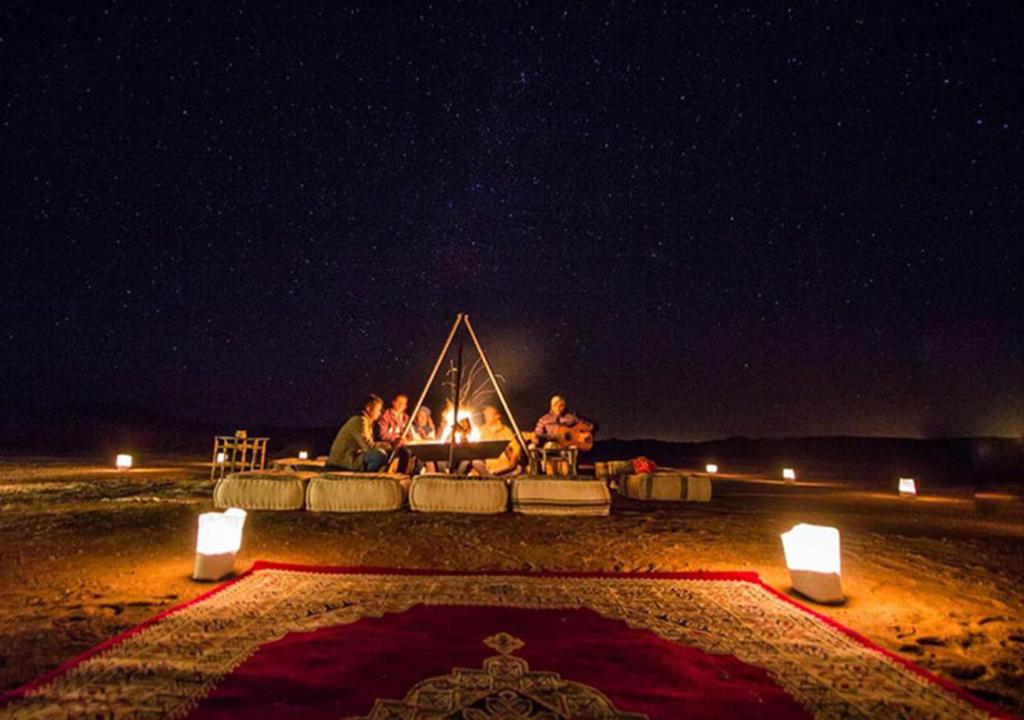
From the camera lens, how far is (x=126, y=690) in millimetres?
2234

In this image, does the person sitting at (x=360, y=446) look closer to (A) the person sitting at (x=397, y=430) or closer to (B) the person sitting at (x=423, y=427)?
(A) the person sitting at (x=397, y=430)

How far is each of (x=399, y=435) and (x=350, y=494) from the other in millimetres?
2243

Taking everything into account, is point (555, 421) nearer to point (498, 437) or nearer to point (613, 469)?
point (498, 437)

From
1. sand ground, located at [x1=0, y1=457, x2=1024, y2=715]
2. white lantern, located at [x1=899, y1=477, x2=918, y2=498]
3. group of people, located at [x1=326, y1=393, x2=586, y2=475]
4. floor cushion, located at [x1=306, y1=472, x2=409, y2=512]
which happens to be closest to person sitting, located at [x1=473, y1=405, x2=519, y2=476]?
group of people, located at [x1=326, y1=393, x2=586, y2=475]

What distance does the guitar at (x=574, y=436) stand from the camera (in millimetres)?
10031

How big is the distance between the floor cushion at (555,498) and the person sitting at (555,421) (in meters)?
2.60

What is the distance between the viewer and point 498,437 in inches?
407

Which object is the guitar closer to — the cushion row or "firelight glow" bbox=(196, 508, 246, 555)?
the cushion row

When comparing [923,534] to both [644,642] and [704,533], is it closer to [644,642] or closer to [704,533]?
[704,533]

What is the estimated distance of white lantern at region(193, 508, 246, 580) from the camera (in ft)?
13.0

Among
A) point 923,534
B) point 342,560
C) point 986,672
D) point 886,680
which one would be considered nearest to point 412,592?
point 342,560

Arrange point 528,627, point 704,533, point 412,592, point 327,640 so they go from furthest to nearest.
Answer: point 704,533 < point 412,592 < point 528,627 < point 327,640

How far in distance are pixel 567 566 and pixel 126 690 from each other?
337cm

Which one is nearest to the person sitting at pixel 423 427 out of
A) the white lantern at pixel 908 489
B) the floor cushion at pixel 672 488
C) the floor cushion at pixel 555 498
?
the floor cushion at pixel 555 498
